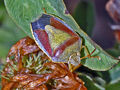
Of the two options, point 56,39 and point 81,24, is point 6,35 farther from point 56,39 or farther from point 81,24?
point 56,39

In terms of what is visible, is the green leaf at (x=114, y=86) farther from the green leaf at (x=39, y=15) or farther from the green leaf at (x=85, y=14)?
the green leaf at (x=85, y=14)

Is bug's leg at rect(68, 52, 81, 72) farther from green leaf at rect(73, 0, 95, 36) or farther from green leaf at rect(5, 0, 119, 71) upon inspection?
green leaf at rect(73, 0, 95, 36)

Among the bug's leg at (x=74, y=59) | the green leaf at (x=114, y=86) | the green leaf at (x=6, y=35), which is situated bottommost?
the green leaf at (x=114, y=86)

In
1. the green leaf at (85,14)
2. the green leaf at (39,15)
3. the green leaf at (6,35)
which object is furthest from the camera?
the green leaf at (6,35)

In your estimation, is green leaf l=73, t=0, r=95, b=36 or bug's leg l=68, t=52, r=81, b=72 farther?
green leaf l=73, t=0, r=95, b=36

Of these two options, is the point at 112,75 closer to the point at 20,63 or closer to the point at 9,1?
the point at 20,63

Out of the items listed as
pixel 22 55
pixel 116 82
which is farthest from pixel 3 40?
pixel 116 82

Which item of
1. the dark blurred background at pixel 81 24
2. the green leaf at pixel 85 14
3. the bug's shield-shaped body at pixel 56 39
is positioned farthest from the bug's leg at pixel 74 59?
the green leaf at pixel 85 14

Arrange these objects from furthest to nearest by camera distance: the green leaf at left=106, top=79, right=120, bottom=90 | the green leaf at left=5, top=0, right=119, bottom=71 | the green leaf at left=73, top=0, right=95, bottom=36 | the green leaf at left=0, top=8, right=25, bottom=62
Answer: the green leaf at left=0, top=8, right=25, bottom=62 → the green leaf at left=73, top=0, right=95, bottom=36 → the green leaf at left=106, top=79, right=120, bottom=90 → the green leaf at left=5, top=0, right=119, bottom=71

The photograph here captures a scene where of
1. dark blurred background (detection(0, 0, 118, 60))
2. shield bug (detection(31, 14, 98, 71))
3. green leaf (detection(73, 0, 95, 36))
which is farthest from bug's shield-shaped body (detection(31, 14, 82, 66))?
green leaf (detection(73, 0, 95, 36))
